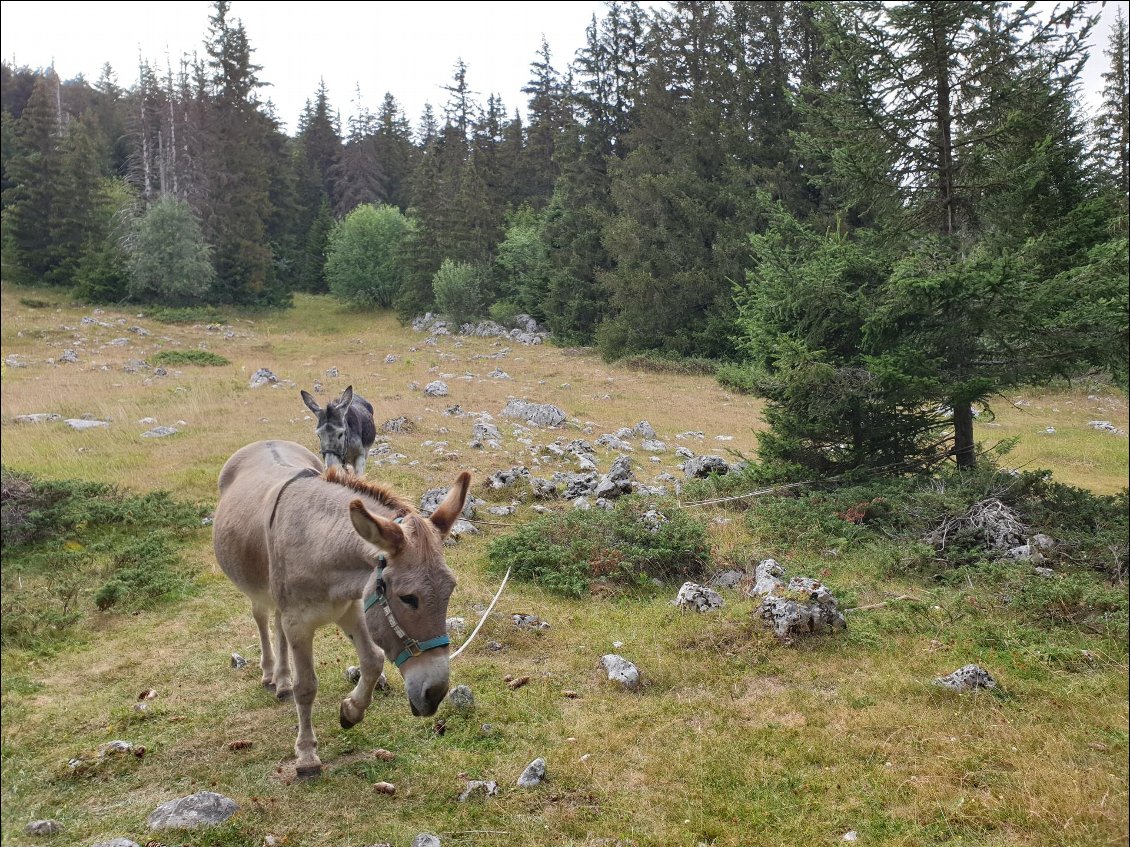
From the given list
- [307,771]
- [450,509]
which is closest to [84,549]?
[307,771]

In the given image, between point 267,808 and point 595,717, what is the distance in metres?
2.32

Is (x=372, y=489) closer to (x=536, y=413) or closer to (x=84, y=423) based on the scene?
(x=84, y=423)

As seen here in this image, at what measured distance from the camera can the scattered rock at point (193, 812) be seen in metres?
3.87

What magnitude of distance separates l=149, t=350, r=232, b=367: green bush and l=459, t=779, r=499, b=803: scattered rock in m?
25.6

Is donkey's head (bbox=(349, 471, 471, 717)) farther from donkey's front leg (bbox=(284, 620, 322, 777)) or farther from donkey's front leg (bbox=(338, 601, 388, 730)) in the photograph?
donkey's front leg (bbox=(284, 620, 322, 777))

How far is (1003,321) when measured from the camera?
7047 millimetres

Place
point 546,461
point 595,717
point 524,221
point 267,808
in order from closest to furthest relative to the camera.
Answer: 1. point 267,808
2. point 595,717
3. point 546,461
4. point 524,221

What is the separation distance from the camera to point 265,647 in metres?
5.86

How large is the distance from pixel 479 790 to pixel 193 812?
1.68 metres

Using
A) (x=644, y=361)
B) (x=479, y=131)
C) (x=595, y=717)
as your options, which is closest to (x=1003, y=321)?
(x=595, y=717)

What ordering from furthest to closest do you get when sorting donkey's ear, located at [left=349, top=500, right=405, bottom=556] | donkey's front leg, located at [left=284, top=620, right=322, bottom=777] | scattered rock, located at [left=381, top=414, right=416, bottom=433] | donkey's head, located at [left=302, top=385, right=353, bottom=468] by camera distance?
scattered rock, located at [left=381, top=414, right=416, bottom=433]
donkey's head, located at [left=302, top=385, right=353, bottom=468]
donkey's front leg, located at [left=284, top=620, right=322, bottom=777]
donkey's ear, located at [left=349, top=500, right=405, bottom=556]

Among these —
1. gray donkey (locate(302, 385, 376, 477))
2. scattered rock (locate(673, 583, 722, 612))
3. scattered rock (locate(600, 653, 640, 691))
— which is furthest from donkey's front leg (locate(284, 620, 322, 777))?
gray donkey (locate(302, 385, 376, 477))

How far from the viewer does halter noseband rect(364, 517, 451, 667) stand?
12.7 feet

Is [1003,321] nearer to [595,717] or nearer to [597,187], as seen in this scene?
[595,717]
